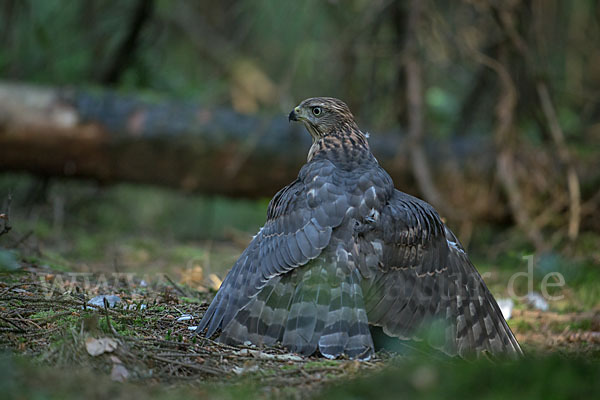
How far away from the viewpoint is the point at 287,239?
3.82 m

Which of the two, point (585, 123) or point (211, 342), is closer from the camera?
point (211, 342)

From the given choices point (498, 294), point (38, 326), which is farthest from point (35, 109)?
point (498, 294)

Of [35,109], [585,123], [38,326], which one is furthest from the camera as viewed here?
[585,123]

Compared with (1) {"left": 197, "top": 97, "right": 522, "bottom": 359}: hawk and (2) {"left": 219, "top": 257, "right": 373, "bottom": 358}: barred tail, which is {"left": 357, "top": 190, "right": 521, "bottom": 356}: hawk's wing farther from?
(2) {"left": 219, "top": 257, "right": 373, "bottom": 358}: barred tail

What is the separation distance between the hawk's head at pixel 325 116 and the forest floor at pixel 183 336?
1540 millimetres

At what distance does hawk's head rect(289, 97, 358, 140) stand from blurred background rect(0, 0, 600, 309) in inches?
82.4

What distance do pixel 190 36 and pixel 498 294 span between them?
6.34 m

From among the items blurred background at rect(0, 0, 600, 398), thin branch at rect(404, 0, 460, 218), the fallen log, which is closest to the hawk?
blurred background at rect(0, 0, 600, 398)

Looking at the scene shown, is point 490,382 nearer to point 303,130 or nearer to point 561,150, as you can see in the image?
point 561,150

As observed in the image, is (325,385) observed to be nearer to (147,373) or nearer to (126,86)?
(147,373)

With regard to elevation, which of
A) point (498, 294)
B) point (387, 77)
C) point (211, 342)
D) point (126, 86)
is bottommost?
point (211, 342)

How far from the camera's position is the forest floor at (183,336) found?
7.54 feet

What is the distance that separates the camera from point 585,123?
920 cm

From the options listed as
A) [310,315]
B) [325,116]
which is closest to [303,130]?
[325,116]
